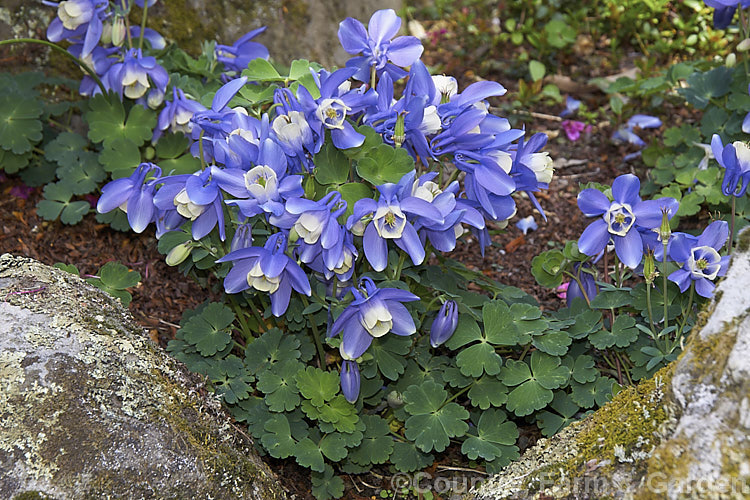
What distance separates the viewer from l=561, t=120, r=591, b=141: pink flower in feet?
13.7

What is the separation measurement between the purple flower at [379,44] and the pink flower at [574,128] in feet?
6.88

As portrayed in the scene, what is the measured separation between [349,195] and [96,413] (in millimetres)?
908

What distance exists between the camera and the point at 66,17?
9.26ft

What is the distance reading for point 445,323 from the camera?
2.19 m

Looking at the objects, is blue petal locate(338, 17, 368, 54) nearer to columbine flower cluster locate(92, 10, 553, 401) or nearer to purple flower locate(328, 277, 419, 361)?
columbine flower cluster locate(92, 10, 553, 401)

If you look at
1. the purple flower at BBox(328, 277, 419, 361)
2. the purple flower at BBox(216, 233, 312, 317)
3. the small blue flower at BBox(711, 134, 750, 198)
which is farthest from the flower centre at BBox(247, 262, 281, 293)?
the small blue flower at BBox(711, 134, 750, 198)

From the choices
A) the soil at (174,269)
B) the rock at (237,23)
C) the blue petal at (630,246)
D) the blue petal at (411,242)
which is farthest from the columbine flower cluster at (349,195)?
the rock at (237,23)

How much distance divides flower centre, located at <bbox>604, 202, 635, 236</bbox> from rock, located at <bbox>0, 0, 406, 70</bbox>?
2427 mm

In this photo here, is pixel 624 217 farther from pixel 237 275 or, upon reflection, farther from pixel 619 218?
pixel 237 275

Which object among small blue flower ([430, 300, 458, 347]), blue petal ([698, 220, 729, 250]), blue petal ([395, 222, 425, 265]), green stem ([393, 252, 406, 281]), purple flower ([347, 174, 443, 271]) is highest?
purple flower ([347, 174, 443, 271])

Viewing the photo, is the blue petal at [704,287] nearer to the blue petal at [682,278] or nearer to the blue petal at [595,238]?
the blue petal at [682,278]

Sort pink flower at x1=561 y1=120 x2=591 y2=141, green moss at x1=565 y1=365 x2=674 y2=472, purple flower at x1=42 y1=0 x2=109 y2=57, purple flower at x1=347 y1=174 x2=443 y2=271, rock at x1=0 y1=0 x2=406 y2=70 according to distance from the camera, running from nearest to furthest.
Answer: green moss at x1=565 y1=365 x2=674 y2=472 < purple flower at x1=347 y1=174 x2=443 y2=271 < purple flower at x1=42 y1=0 x2=109 y2=57 < rock at x1=0 y1=0 x2=406 y2=70 < pink flower at x1=561 y1=120 x2=591 y2=141

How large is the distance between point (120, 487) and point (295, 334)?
91 cm

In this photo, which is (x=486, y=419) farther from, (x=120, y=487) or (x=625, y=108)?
(x=625, y=108)
